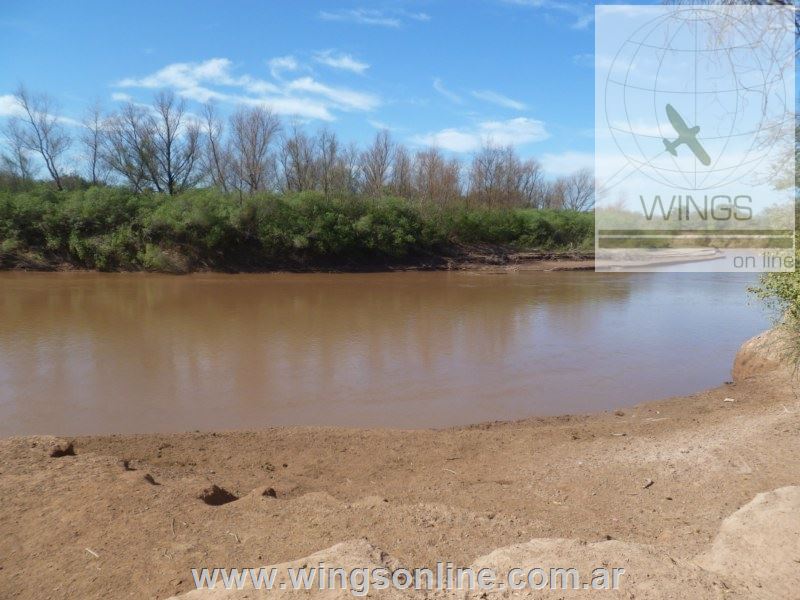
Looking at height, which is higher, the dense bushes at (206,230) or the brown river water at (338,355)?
the dense bushes at (206,230)

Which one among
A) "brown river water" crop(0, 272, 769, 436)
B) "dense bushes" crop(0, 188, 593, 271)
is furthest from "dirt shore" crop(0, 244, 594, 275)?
"brown river water" crop(0, 272, 769, 436)

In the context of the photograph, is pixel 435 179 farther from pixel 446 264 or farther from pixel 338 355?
pixel 338 355

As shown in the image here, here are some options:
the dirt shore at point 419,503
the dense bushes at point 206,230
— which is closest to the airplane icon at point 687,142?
the dirt shore at point 419,503

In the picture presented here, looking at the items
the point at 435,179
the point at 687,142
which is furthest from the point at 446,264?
the point at 687,142

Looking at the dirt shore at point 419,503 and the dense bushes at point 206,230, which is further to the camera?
the dense bushes at point 206,230

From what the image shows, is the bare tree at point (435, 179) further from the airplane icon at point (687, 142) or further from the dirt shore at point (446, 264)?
the airplane icon at point (687, 142)

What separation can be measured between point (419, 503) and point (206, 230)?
2429 centimetres

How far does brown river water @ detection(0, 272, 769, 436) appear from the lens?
7.52 m

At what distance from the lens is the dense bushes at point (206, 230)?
25062 millimetres

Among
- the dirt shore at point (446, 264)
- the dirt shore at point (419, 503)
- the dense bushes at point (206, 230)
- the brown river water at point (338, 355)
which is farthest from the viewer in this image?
the dirt shore at point (446, 264)

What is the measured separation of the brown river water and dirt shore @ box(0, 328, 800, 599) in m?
1.28

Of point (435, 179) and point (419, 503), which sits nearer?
point (419, 503)

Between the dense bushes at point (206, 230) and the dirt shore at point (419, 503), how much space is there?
21.4m

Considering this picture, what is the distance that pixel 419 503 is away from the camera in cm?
411
